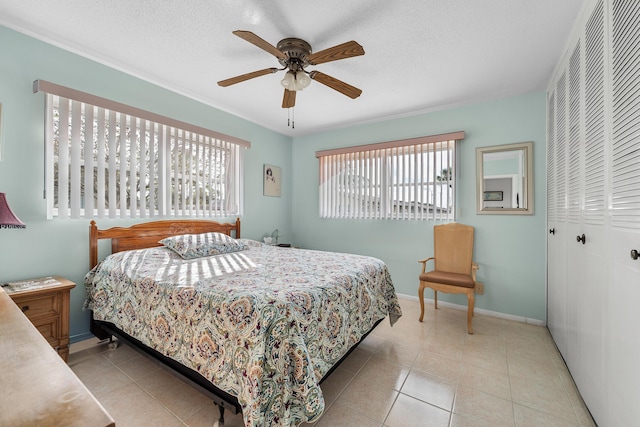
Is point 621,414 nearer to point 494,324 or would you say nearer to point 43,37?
point 494,324

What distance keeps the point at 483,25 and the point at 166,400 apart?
3437 mm

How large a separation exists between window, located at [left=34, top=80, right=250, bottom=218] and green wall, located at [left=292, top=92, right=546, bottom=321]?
203 centimetres

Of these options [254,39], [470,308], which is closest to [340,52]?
[254,39]

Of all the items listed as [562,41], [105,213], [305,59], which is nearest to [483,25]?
[562,41]

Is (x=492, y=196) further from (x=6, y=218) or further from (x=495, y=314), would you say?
(x=6, y=218)

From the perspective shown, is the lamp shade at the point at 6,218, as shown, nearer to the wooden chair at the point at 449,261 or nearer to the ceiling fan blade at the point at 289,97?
the ceiling fan blade at the point at 289,97

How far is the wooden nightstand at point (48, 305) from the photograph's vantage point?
1905 millimetres

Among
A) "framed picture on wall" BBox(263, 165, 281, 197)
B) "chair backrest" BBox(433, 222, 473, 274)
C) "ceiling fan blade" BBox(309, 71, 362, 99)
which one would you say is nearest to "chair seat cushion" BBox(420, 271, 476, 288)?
"chair backrest" BBox(433, 222, 473, 274)

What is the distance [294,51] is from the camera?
2150 mm

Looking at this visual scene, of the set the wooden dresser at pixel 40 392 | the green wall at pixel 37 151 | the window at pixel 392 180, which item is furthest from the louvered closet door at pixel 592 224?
the green wall at pixel 37 151

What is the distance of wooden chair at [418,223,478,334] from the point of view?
9.49ft

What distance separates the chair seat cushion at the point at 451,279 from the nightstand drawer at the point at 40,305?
326 cm

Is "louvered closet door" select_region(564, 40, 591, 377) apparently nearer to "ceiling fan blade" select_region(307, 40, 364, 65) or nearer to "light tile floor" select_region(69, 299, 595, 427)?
"light tile floor" select_region(69, 299, 595, 427)

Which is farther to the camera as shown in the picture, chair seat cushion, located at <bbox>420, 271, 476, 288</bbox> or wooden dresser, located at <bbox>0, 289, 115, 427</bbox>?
chair seat cushion, located at <bbox>420, 271, 476, 288</bbox>
